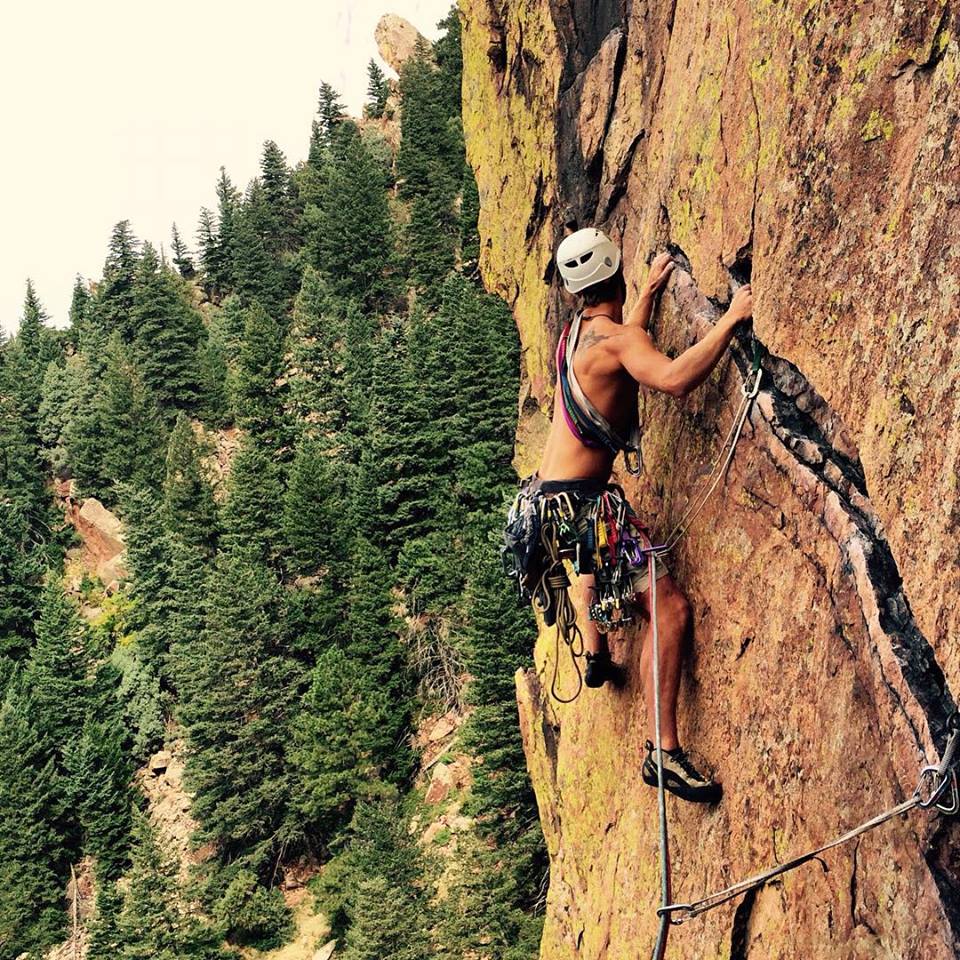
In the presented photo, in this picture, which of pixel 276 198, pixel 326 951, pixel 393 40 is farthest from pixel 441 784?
pixel 393 40

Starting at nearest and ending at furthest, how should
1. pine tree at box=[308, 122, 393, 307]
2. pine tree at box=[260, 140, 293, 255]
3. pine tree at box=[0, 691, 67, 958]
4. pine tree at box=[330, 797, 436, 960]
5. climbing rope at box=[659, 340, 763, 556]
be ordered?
climbing rope at box=[659, 340, 763, 556], pine tree at box=[330, 797, 436, 960], pine tree at box=[0, 691, 67, 958], pine tree at box=[308, 122, 393, 307], pine tree at box=[260, 140, 293, 255]

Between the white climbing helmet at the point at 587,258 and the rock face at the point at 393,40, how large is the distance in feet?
294

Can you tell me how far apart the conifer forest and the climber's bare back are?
19.4 metres

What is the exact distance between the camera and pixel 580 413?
5.74 metres

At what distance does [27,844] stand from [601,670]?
36.6 metres

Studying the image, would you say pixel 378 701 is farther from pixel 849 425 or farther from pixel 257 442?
pixel 849 425

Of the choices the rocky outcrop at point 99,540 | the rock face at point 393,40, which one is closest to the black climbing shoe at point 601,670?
the rocky outcrop at point 99,540

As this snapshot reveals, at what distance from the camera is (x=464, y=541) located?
109 ft

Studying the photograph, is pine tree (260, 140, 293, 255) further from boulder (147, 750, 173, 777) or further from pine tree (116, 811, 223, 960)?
pine tree (116, 811, 223, 960)

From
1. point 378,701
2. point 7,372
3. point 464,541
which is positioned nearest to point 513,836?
point 378,701

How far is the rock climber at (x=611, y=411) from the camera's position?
17.6 ft

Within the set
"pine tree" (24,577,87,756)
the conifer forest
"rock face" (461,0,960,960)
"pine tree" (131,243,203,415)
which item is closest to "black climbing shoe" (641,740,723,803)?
"rock face" (461,0,960,960)

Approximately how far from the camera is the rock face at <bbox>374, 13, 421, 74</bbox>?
88188 millimetres

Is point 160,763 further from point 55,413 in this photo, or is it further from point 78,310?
point 78,310
